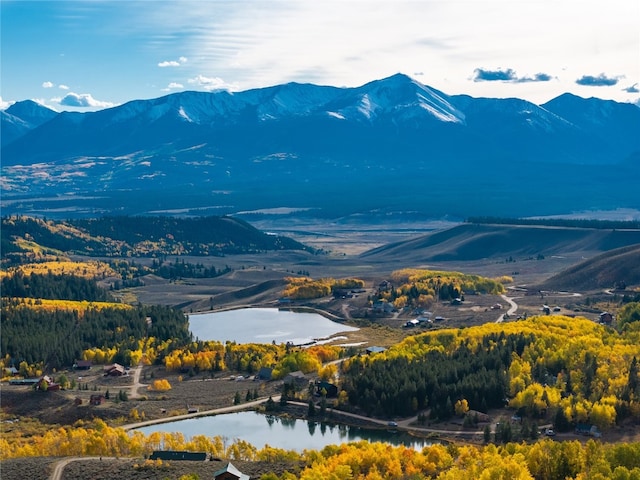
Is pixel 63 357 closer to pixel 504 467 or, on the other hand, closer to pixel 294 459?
pixel 294 459

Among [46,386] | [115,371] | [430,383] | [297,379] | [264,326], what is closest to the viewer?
[430,383]

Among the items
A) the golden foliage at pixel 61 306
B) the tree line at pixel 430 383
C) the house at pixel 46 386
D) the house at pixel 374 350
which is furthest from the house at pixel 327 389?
the golden foliage at pixel 61 306

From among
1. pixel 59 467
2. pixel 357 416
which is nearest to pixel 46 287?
pixel 357 416

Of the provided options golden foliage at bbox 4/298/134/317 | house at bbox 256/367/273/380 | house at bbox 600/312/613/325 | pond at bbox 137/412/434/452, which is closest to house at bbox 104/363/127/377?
house at bbox 256/367/273/380

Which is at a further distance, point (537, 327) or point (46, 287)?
point (46, 287)

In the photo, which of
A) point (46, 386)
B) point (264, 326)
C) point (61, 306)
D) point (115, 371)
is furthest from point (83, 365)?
point (264, 326)

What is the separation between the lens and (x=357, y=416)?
10288 cm

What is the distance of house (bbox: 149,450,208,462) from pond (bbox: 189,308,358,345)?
7221cm

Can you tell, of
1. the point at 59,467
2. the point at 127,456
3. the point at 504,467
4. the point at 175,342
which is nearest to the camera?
the point at 504,467

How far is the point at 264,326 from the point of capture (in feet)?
572

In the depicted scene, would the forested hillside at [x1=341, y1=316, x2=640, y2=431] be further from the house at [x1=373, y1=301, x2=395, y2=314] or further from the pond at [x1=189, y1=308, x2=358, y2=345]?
the house at [x1=373, y1=301, x2=395, y2=314]

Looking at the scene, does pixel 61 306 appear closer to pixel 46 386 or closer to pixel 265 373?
pixel 46 386

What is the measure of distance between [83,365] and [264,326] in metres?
48.4

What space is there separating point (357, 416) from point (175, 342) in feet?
154
